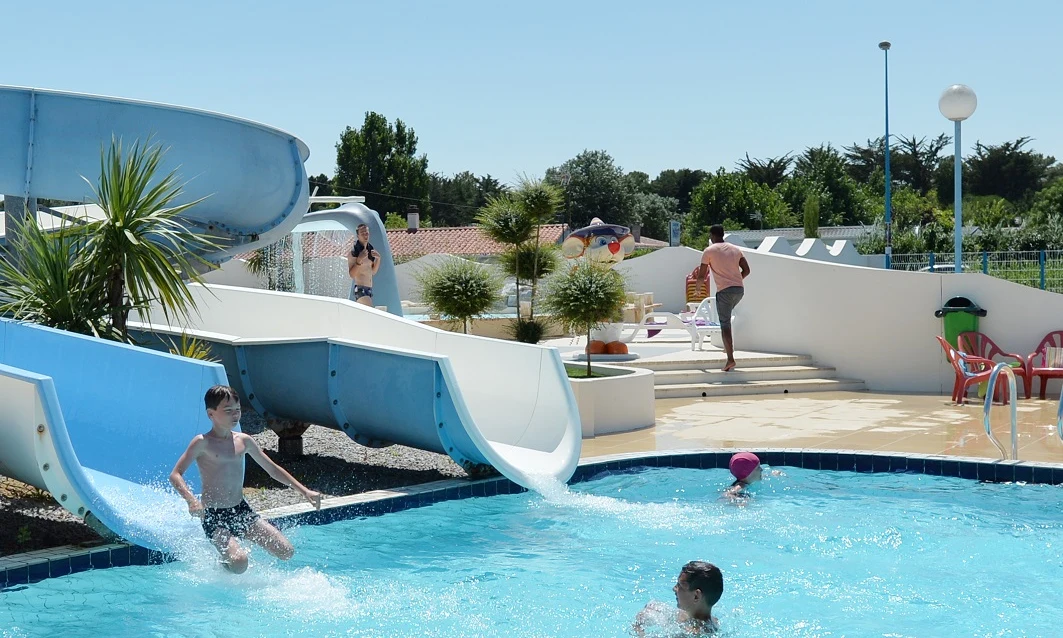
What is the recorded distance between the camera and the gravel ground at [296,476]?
21.2 ft

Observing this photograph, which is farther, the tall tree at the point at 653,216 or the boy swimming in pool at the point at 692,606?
the tall tree at the point at 653,216

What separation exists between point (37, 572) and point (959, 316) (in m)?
10.6

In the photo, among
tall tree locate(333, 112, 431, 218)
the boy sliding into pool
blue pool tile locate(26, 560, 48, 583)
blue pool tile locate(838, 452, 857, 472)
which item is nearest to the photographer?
the boy sliding into pool

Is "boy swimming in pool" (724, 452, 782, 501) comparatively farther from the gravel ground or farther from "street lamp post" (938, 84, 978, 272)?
"street lamp post" (938, 84, 978, 272)

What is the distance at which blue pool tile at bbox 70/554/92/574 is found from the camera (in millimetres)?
5895

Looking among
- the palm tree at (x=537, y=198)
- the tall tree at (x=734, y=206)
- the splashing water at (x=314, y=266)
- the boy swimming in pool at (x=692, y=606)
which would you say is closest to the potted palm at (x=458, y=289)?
the palm tree at (x=537, y=198)

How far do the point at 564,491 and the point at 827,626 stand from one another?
2.53 m

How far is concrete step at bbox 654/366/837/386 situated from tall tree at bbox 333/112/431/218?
207ft

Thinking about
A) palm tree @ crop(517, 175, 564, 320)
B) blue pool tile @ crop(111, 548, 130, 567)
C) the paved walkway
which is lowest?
blue pool tile @ crop(111, 548, 130, 567)

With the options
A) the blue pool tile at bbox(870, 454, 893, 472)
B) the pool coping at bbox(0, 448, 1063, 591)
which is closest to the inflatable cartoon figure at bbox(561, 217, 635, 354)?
the pool coping at bbox(0, 448, 1063, 591)

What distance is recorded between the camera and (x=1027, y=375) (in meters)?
12.1

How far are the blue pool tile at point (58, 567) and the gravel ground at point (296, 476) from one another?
36 cm

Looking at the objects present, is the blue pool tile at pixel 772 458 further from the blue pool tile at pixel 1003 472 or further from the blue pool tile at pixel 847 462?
the blue pool tile at pixel 1003 472

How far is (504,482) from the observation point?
806 cm
